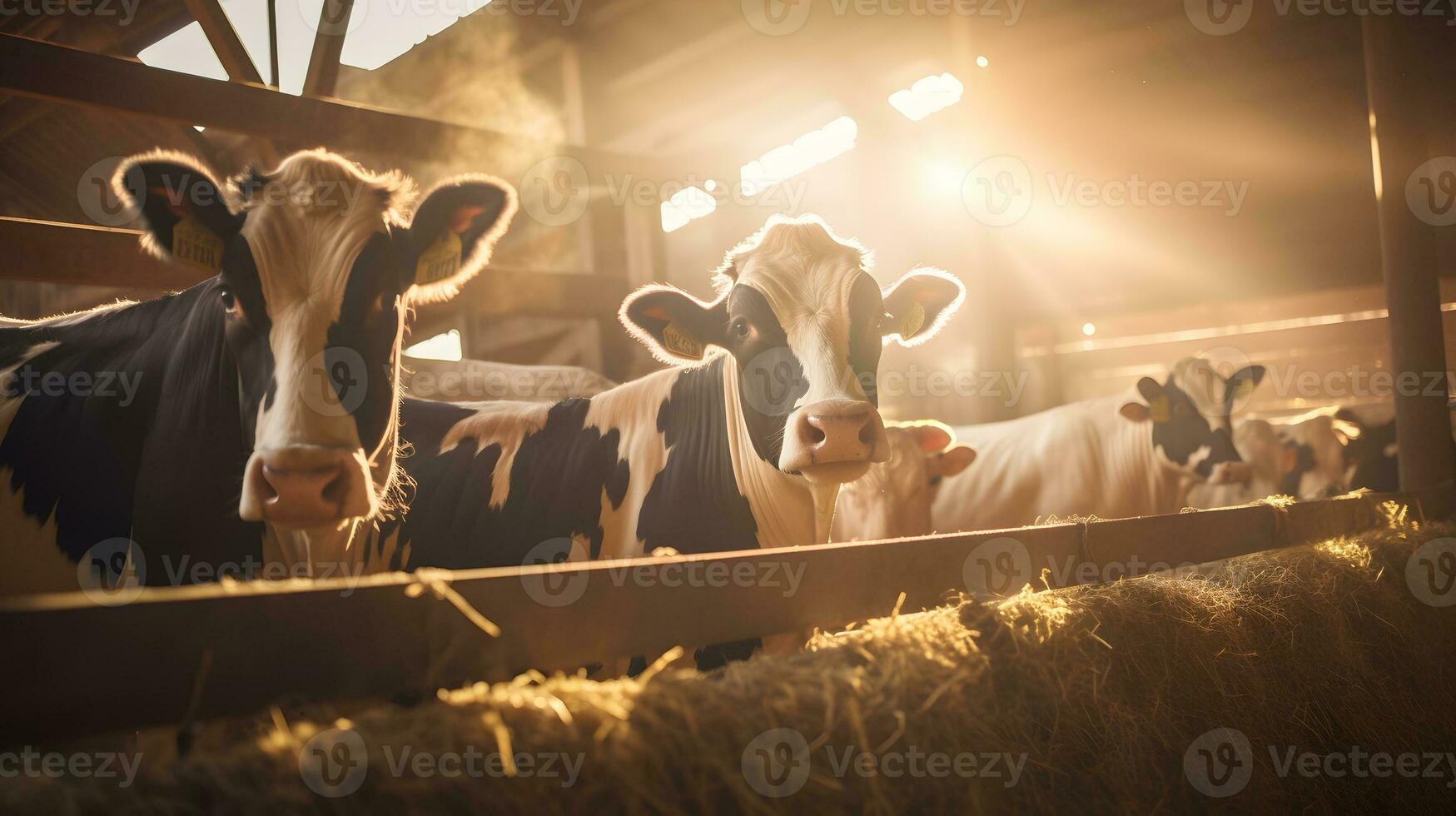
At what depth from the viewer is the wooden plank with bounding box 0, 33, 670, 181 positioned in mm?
3439

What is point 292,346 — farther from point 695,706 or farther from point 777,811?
point 777,811

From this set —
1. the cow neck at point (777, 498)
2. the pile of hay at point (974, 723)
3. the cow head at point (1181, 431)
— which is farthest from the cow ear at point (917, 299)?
the cow head at point (1181, 431)

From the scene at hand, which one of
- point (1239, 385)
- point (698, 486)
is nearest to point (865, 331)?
point (698, 486)

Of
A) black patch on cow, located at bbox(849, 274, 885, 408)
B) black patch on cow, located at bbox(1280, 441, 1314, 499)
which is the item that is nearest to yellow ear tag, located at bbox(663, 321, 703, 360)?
black patch on cow, located at bbox(849, 274, 885, 408)

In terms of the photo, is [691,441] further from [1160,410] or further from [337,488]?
[1160,410]

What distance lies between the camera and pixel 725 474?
8.99ft

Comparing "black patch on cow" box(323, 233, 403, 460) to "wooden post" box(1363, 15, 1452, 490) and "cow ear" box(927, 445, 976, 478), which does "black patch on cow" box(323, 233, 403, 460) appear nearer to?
"cow ear" box(927, 445, 976, 478)

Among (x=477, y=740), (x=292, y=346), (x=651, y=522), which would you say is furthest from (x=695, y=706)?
(x=651, y=522)

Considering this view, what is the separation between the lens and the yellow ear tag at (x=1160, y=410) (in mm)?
5816

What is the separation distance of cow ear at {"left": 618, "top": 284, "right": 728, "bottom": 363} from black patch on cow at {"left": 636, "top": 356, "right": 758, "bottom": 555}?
0.11m

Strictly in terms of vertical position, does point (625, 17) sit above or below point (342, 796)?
above

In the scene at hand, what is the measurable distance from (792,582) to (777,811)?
377 mm

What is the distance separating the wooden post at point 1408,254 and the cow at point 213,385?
4.45 m

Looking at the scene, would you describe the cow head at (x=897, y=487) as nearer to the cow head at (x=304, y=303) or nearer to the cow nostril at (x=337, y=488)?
the cow head at (x=304, y=303)
